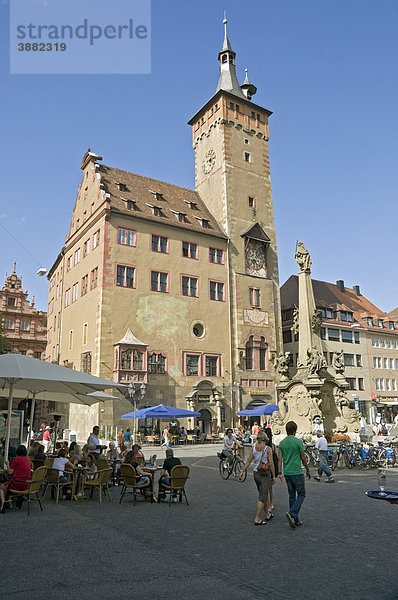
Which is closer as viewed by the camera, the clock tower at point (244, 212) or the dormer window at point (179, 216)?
the dormer window at point (179, 216)

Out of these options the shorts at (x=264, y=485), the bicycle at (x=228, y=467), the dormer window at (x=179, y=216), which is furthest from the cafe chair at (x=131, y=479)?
the dormer window at (x=179, y=216)

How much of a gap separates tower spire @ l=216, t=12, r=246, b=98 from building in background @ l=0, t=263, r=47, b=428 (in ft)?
102

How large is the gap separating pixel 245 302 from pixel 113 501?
94.6 feet

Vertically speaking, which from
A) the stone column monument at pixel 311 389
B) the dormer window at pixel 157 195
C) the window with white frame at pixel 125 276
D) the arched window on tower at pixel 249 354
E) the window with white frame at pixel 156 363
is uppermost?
the dormer window at pixel 157 195

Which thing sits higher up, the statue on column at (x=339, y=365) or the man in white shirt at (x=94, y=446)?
the statue on column at (x=339, y=365)

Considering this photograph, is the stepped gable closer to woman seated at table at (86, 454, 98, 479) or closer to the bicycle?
the bicycle

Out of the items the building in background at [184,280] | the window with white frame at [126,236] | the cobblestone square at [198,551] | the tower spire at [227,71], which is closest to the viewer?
the cobblestone square at [198,551]

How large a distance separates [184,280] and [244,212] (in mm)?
9447

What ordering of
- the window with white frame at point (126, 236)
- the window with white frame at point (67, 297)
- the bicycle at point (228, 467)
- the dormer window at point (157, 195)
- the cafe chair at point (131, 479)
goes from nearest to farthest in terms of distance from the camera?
the cafe chair at point (131, 479) < the bicycle at point (228, 467) < the window with white frame at point (126, 236) < the dormer window at point (157, 195) < the window with white frame at point (67, 297)

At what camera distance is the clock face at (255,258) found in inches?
1596

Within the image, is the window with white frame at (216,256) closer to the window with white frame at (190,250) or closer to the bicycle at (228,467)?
the window with white frame at (190,250)

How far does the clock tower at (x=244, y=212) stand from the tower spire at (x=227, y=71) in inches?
4.1

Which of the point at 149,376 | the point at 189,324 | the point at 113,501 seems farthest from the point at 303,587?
the point at 189,324

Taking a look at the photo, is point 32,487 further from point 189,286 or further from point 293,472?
point 189,286
